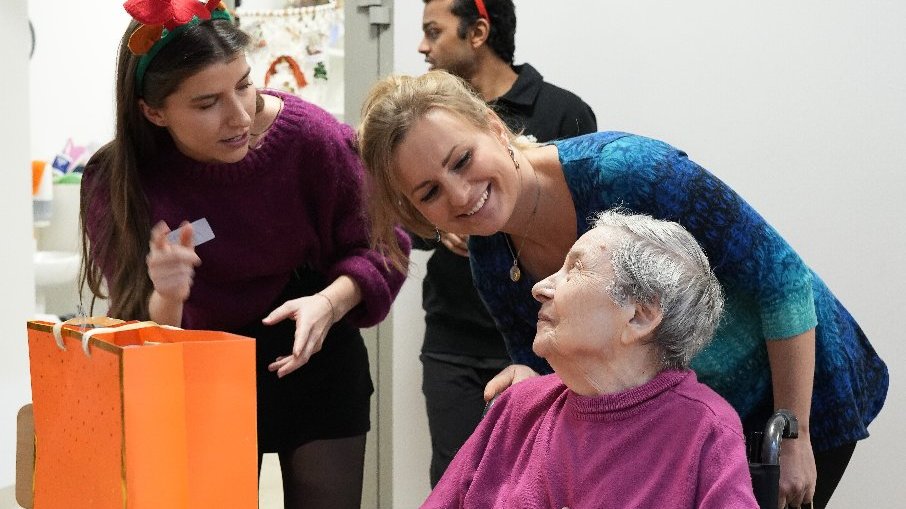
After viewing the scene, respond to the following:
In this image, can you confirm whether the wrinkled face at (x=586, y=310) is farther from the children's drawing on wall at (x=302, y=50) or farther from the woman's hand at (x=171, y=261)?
the children's drawing on wall at (x=302, y=50)

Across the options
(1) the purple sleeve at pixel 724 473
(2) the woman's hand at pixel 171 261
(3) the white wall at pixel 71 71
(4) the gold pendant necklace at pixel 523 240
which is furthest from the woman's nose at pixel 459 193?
(3) the white wall at pixel 71 71

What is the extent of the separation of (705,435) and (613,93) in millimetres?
1597

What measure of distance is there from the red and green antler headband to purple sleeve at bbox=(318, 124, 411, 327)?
0.33 metres

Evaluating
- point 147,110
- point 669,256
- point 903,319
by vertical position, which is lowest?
point 903,319

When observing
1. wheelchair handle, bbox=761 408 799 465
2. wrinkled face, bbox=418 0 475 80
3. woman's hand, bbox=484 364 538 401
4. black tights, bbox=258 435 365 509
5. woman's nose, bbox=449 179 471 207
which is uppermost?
wrinkled face, bbox=418 0 475 80

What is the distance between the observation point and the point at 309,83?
331 cm

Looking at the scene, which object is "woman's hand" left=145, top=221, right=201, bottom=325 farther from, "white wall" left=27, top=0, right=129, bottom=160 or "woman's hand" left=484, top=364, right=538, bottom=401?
"white wall" left=27, top=0, right=129, bottom=160

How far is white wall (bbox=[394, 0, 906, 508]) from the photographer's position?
2416 mm

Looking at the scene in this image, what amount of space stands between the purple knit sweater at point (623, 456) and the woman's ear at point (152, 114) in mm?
816

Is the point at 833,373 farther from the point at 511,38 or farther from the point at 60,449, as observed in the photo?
the point at 511,38

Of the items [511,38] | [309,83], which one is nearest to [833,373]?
[511,38]

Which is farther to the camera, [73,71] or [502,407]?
[73,71]

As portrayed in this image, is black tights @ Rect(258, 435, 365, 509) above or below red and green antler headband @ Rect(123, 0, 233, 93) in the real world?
below

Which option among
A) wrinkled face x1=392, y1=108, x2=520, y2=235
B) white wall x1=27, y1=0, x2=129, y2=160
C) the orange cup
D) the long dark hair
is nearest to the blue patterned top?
wrinkled face x1=392, y1=108, x2=520, y2=235
